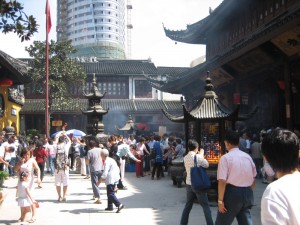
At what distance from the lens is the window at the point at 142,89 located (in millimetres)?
39688

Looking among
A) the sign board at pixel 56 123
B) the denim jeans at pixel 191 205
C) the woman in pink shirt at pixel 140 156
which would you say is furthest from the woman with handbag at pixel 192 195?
the sign board at pixel 56 123

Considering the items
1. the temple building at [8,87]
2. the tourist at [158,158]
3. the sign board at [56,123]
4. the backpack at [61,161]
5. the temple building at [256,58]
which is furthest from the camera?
the sign board at [56,123]

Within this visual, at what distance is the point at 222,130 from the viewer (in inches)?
384

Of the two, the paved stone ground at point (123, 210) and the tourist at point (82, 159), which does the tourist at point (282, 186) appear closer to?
the paved stone ground at point (123, 210)

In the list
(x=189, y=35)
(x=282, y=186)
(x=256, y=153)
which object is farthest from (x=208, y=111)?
(x=189, y=35)

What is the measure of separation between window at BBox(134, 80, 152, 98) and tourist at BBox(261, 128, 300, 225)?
3729 centimetres

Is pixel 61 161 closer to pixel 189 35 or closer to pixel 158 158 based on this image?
pixel 158 158

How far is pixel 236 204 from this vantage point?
5.02 m

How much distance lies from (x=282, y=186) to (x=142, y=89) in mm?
37835

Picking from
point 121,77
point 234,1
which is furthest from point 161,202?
point 121,77

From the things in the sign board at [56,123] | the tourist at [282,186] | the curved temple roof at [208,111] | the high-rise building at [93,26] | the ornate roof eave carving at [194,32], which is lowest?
the tourist at [282,186]

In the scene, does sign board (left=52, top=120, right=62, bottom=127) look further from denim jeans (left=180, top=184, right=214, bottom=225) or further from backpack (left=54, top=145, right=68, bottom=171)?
denim jeans (left=180, top=184, right=214, bottom=225)

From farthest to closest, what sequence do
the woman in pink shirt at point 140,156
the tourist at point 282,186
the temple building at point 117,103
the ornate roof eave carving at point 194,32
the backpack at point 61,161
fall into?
1. the temple building at point 117,103
2. the ornate roof eave carving at point 194,32
3. the woman in pink shirt at point 140,156
4. the backpack at point 61,161
5. the tourist at point 282,186

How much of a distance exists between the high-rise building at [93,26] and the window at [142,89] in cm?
2666
